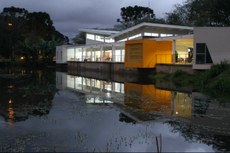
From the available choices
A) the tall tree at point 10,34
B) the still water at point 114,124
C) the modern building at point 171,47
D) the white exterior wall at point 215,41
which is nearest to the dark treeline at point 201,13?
the modern building at point 171,47

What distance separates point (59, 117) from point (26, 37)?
6460cm

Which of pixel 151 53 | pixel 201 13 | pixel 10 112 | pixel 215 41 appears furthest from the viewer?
pixel 201 13

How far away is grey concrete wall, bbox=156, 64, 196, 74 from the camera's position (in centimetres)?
3198

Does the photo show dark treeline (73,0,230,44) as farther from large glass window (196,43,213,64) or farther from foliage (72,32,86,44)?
large glass window (196,43,213,64)

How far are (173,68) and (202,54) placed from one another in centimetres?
386

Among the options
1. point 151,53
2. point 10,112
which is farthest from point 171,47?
point 10,112

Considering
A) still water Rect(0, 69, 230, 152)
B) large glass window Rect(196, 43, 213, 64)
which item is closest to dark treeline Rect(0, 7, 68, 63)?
large glass window Rect(196, 43, 213, 64)

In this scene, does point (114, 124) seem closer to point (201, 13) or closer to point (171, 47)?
point (171, 47)

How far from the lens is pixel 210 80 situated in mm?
26062

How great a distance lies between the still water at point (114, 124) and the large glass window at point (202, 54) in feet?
38.1

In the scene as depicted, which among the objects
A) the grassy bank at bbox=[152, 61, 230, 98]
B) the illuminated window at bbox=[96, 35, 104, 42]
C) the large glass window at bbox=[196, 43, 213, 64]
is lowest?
the grassy bank at bbox=[152, 61, 230, 98]

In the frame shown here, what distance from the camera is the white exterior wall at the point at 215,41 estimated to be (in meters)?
29.6

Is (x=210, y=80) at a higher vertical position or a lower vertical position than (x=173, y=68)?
lower

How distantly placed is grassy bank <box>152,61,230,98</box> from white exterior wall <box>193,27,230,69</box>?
68.6 inches
